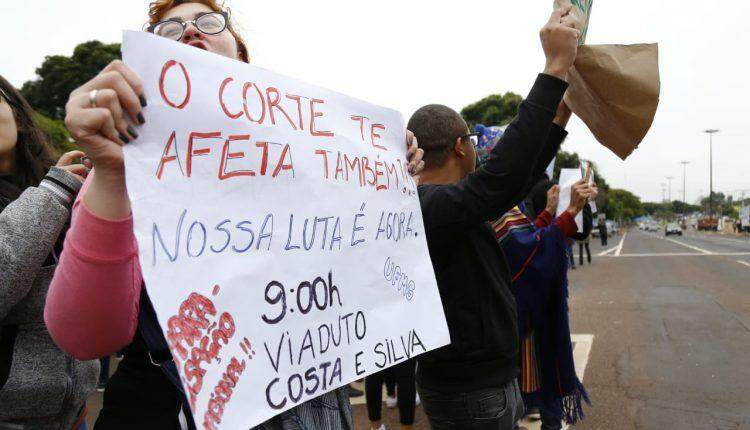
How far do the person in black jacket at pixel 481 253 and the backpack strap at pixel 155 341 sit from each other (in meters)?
0.96

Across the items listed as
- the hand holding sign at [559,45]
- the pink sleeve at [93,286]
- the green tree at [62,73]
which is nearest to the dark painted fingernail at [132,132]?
the pink sleeve at [93,286]

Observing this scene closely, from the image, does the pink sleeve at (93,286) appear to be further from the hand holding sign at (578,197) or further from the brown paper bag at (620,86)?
the hand holding sign at (578,197)

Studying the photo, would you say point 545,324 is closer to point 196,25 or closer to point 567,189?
point 567,189

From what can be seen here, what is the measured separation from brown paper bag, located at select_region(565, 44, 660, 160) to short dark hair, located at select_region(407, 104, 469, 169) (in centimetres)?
48

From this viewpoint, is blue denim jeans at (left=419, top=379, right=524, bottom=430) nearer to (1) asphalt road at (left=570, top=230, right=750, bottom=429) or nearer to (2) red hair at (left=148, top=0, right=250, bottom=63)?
(2) red hair at (left=148, top=0, right=250, bottom=63)

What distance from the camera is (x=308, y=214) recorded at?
4.00 ft

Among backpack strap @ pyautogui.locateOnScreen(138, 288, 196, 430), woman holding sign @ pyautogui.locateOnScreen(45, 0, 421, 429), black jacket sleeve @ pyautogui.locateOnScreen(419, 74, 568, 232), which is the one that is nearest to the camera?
woman holding sign @ pyautogui.locateOnScreen(45, 0, 421, 429)

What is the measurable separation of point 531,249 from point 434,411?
1.04 m

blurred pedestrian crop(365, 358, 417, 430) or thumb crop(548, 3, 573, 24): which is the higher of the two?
thumb crop(548, 3, 573, 24)

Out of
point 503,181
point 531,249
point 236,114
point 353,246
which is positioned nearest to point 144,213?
point 236,114

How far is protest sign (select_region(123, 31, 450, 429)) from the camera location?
0.96 m

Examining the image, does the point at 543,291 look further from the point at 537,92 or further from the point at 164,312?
the point at 164,312

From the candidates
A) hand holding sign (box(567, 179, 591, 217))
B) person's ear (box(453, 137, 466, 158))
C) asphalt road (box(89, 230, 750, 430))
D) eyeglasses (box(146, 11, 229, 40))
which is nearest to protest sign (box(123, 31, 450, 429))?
eyeglasses (box(146, 11, 229, 40))

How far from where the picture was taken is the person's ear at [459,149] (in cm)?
215
